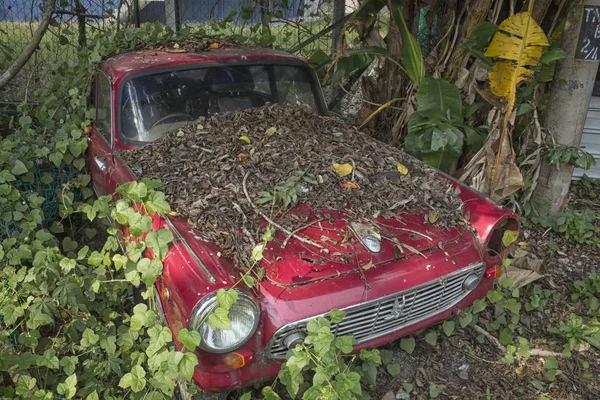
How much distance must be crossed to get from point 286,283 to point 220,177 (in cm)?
92

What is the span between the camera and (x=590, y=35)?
151 inches

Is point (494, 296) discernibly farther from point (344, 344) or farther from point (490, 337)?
point (344, 344)

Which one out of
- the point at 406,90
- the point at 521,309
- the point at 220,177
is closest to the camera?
the point at 220,177

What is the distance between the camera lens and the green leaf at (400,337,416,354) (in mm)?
2936

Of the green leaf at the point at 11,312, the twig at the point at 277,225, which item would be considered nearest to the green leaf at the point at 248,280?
the twig at the point at 277,225

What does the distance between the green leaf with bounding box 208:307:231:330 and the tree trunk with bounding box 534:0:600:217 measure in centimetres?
349

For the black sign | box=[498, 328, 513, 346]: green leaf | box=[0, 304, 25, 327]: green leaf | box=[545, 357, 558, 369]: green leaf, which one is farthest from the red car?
the black sign

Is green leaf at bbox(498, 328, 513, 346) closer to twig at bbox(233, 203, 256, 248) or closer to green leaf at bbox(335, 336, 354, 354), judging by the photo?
green leaf at bbox(335, 336, 354, 354)

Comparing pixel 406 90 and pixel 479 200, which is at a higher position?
pixel 406 90

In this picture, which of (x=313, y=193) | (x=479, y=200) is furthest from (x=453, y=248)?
(x=313, y=193)

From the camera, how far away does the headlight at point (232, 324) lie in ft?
6.61

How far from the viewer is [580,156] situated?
4.08 m

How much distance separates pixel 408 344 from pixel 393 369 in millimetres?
205

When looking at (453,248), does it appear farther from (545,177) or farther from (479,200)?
(545,177)
